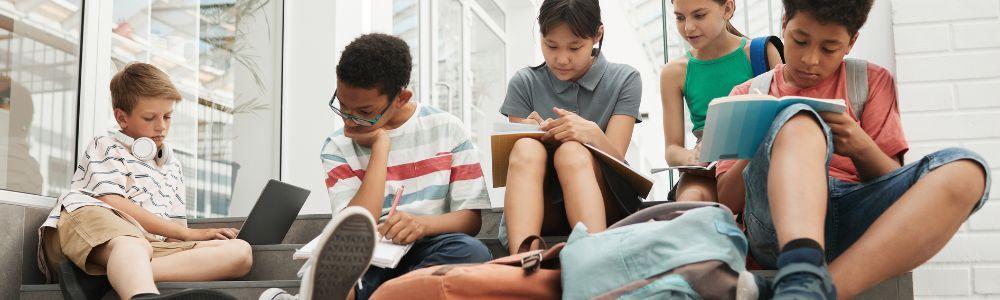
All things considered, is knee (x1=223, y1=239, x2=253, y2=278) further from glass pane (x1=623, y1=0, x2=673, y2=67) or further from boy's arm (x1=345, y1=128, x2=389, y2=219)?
glass pane (x1=623, y1=0, x2=673, y2=67)

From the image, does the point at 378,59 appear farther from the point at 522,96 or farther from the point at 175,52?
the point at 175,52

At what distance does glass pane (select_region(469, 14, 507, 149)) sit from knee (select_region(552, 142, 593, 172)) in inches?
191

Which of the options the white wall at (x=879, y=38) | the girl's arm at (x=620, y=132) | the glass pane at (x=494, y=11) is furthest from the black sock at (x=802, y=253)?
the glass pane at (x=494, y=11)

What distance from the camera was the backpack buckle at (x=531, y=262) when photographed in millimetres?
1685

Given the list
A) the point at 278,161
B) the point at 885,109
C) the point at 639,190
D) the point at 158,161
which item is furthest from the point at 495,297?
the point at 278,161

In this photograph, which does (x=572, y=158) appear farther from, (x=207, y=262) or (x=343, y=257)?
(x=207, y=262)

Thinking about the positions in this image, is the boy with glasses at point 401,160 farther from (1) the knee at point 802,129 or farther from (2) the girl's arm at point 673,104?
(1) the knee at point 802,129

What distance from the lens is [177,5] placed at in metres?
3.74

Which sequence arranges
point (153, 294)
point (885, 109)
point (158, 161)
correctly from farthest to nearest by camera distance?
point (158, 161), point (153, 294), point (885, 109)

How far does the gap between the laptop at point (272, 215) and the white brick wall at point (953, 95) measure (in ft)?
5.61

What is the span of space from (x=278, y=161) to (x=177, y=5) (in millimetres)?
865

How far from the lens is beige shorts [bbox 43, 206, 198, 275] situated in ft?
7.89

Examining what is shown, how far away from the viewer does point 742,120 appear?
171cm

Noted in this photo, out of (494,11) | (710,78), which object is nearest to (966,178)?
(710,78)
